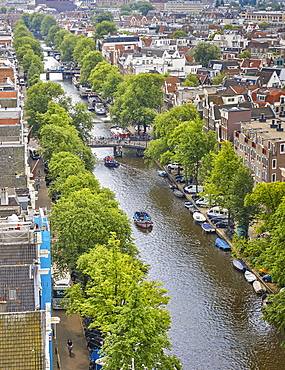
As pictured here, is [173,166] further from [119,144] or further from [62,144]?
[62,144]

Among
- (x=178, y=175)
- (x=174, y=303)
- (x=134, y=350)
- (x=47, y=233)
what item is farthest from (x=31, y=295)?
(x=178, y=175)

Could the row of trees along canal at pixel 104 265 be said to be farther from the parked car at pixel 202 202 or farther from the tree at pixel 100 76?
the tree at pixel 100 76

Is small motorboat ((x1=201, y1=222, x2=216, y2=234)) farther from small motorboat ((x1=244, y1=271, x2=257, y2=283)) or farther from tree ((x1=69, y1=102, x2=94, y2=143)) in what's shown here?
tree ((x1=69, y1=102, x2=94, y2=143))

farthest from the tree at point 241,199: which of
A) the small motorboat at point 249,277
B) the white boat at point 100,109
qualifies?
the white boat at point 100,109

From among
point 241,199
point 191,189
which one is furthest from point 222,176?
point 191,189

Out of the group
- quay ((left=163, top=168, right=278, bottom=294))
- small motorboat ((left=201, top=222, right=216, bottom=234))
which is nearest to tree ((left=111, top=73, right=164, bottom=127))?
quay ((left=163, top=168, right=278, bottom=294))

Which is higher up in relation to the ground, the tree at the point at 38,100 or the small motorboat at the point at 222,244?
the tree at the point at 38,100

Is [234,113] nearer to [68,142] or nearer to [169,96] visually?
[68,142]
